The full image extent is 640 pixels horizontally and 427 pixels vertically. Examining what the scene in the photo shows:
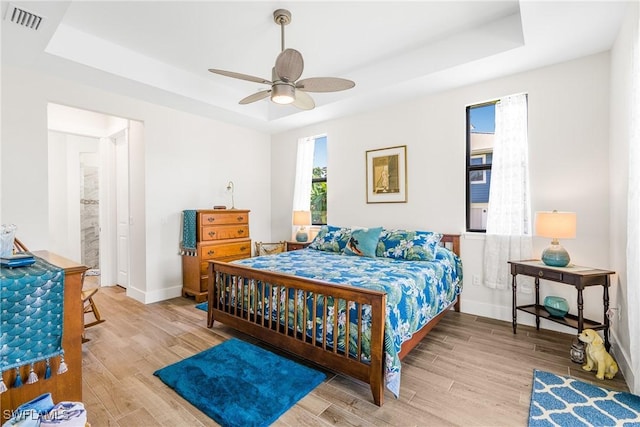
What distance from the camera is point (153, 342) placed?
271 centimetres

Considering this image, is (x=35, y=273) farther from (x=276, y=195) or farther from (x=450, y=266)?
(x=276, y=195)

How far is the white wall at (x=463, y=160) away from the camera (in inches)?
108

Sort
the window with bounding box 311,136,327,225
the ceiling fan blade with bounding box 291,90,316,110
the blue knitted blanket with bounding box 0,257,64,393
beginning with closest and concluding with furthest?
the blue knitted blanket with bounding box 0,257,64,393 < the ceiling fan blade with bounding box 291,90,316,110 < the window with bounding box 311,136,327,225

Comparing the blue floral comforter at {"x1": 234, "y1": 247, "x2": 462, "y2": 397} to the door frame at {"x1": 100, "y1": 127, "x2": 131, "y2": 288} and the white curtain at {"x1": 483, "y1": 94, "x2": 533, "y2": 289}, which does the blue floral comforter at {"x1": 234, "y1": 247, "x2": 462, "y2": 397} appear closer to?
the white curtain at {"x1": 483, "y1": 94, "x2": 533, "y2": 289}

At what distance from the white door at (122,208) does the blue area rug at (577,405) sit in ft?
15.7

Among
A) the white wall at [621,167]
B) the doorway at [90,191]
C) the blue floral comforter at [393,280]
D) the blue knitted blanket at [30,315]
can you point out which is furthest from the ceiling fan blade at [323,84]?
the doorway at [90,191]

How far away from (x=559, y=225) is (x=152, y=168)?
4506 mm

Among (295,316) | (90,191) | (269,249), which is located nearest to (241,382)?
(295,316)

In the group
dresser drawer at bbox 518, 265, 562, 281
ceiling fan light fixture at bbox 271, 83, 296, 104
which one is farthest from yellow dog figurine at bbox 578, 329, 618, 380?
ceiling fan light fixture at bbox 271, 83, 296, 104

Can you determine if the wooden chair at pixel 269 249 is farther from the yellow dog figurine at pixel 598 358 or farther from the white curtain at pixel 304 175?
the yellow dog figurine at pixel 598 358

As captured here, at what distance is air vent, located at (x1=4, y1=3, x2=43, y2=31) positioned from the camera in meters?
2.12

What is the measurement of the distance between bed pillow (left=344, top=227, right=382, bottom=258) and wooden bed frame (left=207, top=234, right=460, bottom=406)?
3.25ft

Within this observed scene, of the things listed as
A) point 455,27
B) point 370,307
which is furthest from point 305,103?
point 370,307

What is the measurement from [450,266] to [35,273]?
324cm
